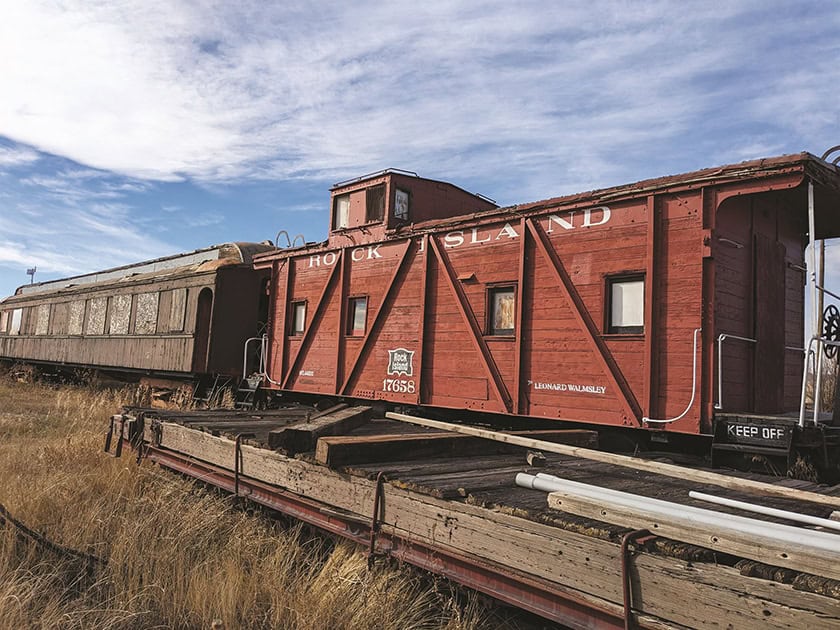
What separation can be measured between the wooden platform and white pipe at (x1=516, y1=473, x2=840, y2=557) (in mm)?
100

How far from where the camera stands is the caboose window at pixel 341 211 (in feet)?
39.4

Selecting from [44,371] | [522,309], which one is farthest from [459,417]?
[44,371]

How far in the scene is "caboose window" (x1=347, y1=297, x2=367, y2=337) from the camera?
10945 millimetres

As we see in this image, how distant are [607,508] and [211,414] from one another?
5.64 meters

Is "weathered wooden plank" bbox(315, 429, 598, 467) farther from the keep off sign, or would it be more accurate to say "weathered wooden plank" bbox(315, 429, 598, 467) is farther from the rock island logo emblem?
the rock island logo emblem

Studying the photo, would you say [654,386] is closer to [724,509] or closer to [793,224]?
[793,224]

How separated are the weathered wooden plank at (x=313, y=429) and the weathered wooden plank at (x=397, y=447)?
1.08 feet

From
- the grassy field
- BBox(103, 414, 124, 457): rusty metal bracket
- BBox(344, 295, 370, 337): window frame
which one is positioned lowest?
the grassy field

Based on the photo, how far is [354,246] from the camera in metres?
11.3

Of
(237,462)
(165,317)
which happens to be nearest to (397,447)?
(237,462)

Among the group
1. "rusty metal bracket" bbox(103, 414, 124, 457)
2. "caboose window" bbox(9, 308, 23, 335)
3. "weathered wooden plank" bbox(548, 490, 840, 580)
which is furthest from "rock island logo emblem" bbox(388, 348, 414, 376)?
→ "caboose window" bbox(9, 308, 23, 335)

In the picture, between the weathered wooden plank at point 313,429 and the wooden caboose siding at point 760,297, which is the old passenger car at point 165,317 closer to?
the weathered wooden plank at point 313,429

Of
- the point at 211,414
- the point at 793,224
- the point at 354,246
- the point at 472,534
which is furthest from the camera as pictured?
the point at 354,246

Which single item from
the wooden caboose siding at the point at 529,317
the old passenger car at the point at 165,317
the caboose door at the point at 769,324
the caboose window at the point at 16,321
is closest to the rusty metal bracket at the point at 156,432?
the wooden caboose siding at the point at 529,317
